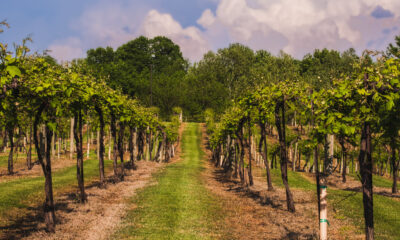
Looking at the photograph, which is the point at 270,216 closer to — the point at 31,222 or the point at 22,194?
the point at 31,222

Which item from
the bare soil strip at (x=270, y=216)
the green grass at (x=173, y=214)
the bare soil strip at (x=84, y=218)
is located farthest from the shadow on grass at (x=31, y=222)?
the bare soil strip at (x=270, y=216)

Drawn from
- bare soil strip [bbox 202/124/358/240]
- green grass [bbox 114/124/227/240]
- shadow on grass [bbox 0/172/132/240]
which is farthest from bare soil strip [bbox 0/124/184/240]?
bare soil strip [bbox 202/124/358/240]

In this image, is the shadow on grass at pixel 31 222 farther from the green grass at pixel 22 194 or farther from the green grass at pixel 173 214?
the green grass at pixel 173 214

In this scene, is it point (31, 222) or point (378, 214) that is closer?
point (31, 222)

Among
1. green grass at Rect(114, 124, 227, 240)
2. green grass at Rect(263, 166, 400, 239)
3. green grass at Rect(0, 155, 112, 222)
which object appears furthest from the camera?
green grass at Rect(0, 155, 112, 222)

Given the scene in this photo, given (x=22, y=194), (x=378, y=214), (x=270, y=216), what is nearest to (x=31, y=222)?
(x=22, y=194)

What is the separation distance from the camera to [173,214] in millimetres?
14992

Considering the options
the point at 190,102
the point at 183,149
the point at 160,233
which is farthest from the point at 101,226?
the point at 190,102

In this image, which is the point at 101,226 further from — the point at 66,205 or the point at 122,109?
the point at 122,109

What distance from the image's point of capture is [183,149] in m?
64.4

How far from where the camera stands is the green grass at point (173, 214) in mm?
12157

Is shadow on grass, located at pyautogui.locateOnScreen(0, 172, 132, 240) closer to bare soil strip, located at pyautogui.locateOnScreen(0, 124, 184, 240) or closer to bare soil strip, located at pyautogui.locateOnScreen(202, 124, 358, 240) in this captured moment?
bare soil strip, located at pyautogui.locateOnScreen(0, 124, 184, 240)

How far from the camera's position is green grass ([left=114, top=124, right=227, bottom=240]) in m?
12.2

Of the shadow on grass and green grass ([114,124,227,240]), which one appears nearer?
the shadow on grass
